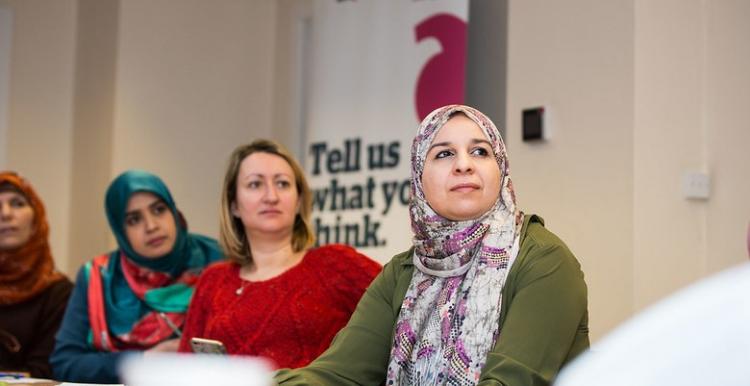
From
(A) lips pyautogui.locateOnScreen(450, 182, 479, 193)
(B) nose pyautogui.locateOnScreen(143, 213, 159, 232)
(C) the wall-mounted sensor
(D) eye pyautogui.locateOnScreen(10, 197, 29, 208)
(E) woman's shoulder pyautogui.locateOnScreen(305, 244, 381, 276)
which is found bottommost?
(E) woman's shoulder pyautogui.locateOnScreen(305, 244, 381, 276)

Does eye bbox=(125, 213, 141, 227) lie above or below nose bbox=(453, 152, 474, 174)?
below

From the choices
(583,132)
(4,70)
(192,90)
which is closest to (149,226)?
(583,132)

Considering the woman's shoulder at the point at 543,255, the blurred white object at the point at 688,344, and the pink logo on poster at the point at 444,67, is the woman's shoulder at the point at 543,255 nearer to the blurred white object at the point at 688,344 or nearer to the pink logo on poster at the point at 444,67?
the blurred white object at the point at 688,344

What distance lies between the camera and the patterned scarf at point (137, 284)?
3.51 metres

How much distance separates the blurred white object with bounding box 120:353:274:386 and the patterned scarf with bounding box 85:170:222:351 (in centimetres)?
249

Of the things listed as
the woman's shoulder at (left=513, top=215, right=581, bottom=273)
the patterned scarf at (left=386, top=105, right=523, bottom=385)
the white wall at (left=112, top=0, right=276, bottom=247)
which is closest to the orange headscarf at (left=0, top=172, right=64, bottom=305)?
the white wall at (left=112, top=0, right=276, bottom=247)

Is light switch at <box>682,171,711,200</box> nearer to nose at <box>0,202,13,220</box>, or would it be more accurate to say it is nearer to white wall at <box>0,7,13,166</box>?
nose at <box>0,202,13,220</box>

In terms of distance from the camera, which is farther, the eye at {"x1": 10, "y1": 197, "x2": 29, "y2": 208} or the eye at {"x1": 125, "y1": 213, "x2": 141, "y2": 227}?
the eye at {"x1": 10, "y1": 197, "x2": 29, "y2": 208}

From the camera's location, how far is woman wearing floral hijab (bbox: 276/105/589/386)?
1.87 metres

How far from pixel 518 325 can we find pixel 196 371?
1.00 m

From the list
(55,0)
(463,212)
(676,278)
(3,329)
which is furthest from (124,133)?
(463,212)

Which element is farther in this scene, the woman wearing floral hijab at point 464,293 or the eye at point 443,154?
the eye at point 443,154

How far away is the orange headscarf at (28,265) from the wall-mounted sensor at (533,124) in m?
1.95

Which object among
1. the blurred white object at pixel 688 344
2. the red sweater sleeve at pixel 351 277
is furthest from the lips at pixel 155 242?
the blurred white object at pixel 688 344
